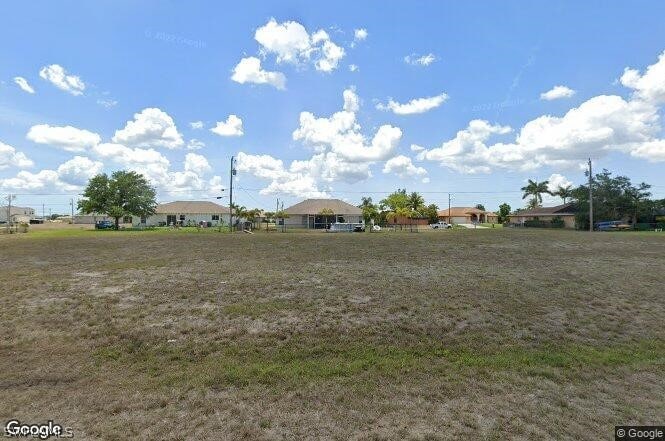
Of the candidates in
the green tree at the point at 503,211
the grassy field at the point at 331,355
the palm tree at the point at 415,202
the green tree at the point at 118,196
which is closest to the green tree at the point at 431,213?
the palm tree at the point at 415,202

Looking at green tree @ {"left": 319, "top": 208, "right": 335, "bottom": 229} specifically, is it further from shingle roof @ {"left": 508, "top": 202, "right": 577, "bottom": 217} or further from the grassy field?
the grassy field

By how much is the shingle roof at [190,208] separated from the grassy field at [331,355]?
69978 mm

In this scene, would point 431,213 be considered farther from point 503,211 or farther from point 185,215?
point 185,215

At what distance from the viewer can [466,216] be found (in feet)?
334

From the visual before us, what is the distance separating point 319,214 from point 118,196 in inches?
1257

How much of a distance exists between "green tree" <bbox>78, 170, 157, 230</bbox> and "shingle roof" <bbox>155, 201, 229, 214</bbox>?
18.4 metres

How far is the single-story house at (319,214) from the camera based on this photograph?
6462 cm

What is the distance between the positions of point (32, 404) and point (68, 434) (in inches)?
43.8

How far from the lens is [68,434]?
4.16 metres

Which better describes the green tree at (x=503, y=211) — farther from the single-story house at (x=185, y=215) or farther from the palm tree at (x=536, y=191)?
the single-story house at (x=185, y=215)

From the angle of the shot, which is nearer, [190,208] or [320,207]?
[320,207]

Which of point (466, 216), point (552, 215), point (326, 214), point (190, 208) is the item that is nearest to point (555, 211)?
point (552, 215)

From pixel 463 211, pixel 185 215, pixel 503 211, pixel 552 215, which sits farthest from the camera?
pixel 463 211

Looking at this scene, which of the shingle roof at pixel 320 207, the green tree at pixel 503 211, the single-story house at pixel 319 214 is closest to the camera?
the single-story house at pixel 319 214
